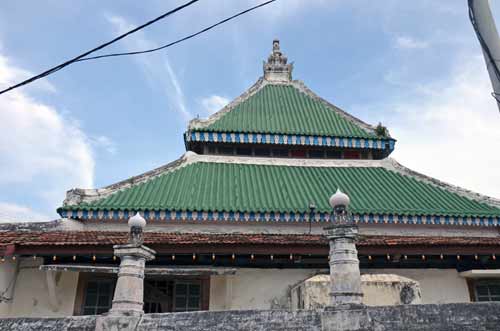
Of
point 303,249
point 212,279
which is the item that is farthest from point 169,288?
point 303,249

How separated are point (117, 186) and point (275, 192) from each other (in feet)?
13.7

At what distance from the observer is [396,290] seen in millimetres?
7926

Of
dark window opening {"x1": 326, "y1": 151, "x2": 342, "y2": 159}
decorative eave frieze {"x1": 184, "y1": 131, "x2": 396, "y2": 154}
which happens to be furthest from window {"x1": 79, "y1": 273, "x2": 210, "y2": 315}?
dark window opening {"x1": 326, "y1": 151, "x2": 342, "y2": 159}

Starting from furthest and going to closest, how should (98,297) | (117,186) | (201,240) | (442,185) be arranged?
(442,185)
(117,186)
(98,297)
(201,240)

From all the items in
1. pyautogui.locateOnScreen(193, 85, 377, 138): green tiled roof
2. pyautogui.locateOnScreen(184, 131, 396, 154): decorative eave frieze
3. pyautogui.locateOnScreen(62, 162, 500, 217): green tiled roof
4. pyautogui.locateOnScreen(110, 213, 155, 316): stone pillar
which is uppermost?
pyautogui.locateOnScreen(193, 85, 377, 138): green tiled roof

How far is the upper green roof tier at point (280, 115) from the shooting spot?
1355 centimetres

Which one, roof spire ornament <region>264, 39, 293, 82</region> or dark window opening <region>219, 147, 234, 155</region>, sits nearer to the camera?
dark window opening <region>219, 147, 234, 155</region>

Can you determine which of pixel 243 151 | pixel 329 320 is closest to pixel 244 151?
pixel 243 151

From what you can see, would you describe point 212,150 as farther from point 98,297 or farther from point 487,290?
point 487,290

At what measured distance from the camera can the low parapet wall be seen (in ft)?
18.3

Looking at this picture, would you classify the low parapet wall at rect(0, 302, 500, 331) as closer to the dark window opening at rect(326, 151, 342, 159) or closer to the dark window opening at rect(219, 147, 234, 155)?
the dark window opening at rect(219, 147, 234, 155)

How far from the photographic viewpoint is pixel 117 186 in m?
11.7

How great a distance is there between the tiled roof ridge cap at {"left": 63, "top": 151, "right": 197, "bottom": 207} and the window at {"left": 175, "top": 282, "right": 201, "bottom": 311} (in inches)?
126

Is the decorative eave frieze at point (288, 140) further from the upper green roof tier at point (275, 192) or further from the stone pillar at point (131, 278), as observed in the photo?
the stone pillar at point (131, 278)
